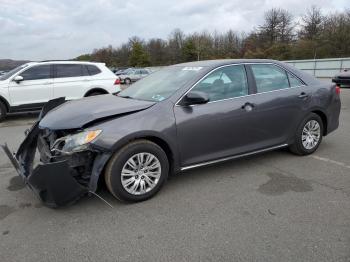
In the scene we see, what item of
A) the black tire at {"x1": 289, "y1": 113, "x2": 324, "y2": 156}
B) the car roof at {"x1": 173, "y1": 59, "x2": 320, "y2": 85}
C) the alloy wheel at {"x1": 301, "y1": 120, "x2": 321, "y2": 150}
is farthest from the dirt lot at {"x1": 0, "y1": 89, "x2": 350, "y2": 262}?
the car roof at {"x1": 173, "y1": 59, "x2": 320, "y2": 85}

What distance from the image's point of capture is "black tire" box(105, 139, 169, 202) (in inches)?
138

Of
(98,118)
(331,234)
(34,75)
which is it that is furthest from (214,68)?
(34,75)

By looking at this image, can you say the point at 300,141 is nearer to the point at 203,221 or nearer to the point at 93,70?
the point at 203,221

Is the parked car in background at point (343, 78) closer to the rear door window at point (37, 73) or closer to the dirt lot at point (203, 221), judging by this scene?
the dirt lot at point (203, 221)

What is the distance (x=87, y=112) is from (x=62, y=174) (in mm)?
844

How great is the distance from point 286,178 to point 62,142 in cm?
286

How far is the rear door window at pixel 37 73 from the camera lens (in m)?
9.61

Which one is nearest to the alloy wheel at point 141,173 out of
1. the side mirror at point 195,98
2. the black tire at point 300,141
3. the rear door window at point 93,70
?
the side mirror at point 195,98

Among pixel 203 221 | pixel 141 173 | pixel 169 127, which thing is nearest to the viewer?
pixel 203 221

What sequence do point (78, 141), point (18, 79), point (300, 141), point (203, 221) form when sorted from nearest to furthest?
1. point (203, 221)
2. point (78, 141)
3. point (300, 141)
4. point (18, 79)

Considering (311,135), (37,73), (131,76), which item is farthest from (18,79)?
(131,76)

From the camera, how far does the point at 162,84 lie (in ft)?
14.8

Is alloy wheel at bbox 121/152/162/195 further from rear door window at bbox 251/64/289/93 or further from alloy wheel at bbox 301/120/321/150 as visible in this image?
alloy wheel at bbox 301/120/321/150

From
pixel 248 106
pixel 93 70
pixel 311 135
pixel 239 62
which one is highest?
pixel 239 62
